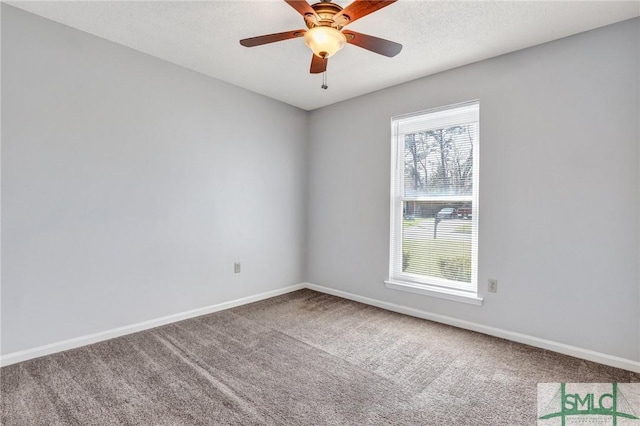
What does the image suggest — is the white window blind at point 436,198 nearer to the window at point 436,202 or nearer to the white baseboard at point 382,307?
the window at point 436,202

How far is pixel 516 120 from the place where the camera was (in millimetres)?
2652

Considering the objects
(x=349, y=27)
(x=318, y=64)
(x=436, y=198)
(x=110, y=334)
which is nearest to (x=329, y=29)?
(x=318, y=64)

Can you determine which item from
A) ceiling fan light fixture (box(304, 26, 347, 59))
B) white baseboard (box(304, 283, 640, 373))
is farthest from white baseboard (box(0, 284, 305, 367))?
ceiling fan light fixture (box(304, 26, 347, 59))

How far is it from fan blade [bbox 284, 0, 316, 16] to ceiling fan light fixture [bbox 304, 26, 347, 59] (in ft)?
0.34

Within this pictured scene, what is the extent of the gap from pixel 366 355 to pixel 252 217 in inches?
81.4

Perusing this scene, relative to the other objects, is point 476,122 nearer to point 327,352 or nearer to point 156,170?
point 327,352

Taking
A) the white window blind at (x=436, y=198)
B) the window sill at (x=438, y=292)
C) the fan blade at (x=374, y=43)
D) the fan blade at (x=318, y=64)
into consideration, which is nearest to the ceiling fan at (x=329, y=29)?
the fan blade at (x=374, y=43)

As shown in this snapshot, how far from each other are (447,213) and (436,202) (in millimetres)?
160

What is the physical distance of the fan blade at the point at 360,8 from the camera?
5.22 ft

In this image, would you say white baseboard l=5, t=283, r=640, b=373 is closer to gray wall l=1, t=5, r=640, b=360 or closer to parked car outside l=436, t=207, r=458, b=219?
gray wall l=1, t=5, r=640, b=360

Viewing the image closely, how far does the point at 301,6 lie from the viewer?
1.68m

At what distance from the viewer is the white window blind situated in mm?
2973

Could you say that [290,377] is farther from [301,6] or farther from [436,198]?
[301,6]

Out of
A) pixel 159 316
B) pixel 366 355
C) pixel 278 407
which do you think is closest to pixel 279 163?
pixel 159 316
